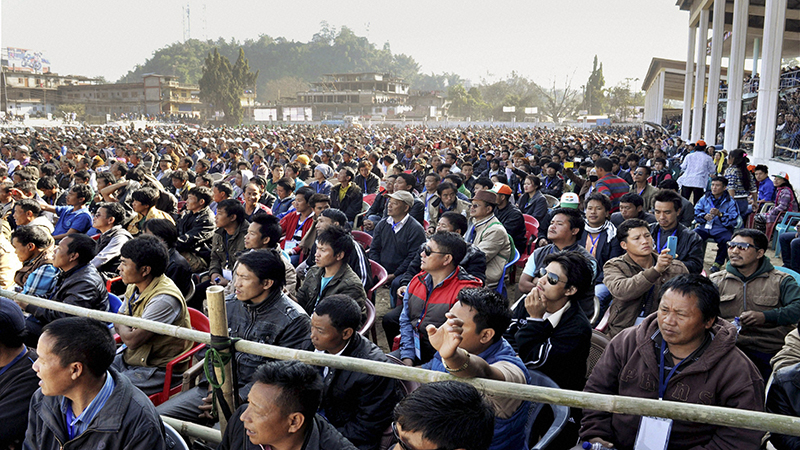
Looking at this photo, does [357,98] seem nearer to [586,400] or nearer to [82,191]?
[82,191]

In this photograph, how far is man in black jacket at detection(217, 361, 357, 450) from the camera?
1943mm

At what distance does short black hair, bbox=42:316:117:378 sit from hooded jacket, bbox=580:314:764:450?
6.88 ft

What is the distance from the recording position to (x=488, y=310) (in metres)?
2.46

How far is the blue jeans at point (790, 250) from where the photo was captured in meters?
5.42

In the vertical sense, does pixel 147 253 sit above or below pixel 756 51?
below

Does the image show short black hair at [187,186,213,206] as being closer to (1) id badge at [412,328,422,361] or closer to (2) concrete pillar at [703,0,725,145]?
(1) id badge at [412,328,422,361]

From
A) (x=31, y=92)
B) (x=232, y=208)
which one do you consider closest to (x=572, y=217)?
(x=232, y=208)

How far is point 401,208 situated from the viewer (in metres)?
5.28

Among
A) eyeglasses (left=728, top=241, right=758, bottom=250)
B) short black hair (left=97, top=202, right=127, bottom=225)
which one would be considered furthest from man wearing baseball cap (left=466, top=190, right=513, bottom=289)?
short black hair (left=97, top=202, right=127, bottom=225)

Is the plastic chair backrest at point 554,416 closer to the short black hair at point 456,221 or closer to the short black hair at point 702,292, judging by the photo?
the short black hair at point 702,292

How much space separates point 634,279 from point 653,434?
1438 millimetres

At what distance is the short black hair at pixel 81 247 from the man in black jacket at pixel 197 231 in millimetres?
1794

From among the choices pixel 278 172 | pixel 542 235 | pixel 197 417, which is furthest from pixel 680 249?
pixel 278 172

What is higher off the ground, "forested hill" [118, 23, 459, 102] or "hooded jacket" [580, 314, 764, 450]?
"forested hill" [118, 23, 459, 102]
